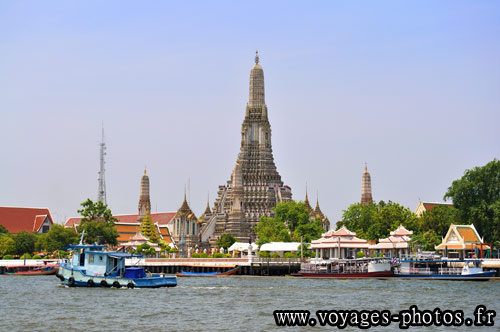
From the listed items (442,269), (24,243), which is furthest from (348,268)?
(24,243)

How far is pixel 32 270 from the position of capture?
106 meters

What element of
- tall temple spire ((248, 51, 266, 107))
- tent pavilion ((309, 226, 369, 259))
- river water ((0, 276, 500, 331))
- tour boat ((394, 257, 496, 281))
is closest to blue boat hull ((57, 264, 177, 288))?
river water ((0, 276, 500, 331))

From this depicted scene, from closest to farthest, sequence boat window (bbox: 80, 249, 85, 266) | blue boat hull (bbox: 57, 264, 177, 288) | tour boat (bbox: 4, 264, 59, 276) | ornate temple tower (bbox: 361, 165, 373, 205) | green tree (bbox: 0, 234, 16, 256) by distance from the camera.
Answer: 1. blue boat hull (bbox: 57, 264, 177, 288)
2. boat window (bbox: 80, 249, 85, 266)
3. tour boat (bbox: 4, 264, 59, 276)
4. green tree (bbox: 0, 234, 16, 256)
5. ornate temple tower (bbox: 361, 165, 373, 205)

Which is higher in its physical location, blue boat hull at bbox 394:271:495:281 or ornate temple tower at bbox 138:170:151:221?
ornate temple tower at bbox 138:170:151:221

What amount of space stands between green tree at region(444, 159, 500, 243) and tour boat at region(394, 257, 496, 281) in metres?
14.9

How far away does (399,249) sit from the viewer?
98438 mm

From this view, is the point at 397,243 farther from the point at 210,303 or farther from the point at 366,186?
the point at 366,186

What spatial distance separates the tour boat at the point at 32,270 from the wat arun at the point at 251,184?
3983 centimetres

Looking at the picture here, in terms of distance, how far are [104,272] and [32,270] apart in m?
44.3

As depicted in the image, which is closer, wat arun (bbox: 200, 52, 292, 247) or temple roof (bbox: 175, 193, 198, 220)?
wat arun (bbox: 200, 52, 292, 247)

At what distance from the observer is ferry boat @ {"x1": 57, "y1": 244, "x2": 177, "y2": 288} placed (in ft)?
211

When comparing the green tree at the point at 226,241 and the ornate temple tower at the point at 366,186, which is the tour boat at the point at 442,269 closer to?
the green tree at the point at 226,241

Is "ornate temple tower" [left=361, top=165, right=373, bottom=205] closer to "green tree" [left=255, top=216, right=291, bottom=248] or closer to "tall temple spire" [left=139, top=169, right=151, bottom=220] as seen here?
"green tree" [left=255, top=216, right=291, bottom=248]

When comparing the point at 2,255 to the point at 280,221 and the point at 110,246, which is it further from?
the point at 280,221
